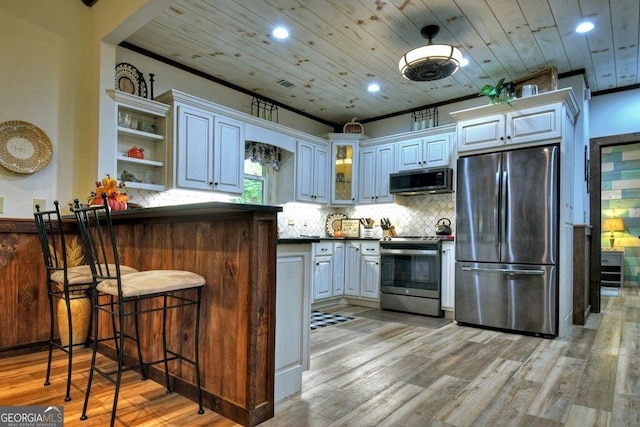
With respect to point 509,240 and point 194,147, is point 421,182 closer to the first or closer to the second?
point 509,240

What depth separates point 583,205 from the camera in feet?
14.4

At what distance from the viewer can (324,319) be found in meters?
4.21

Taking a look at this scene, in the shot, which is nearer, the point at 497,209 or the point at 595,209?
the point at 497,209

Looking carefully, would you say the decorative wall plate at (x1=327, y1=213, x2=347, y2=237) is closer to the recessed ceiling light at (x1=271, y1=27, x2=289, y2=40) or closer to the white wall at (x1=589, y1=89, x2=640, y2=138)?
the recessed ceiling light at (x1=271, y1=27, x2=289, y2=40)

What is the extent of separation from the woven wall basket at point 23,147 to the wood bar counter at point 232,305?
121 cm

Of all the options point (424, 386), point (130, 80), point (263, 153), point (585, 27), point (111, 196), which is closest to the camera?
point (424, 386)

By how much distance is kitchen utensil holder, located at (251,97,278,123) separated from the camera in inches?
192

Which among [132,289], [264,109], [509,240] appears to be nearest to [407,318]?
[509,240]

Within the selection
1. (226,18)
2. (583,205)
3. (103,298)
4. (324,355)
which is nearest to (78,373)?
(103,298)

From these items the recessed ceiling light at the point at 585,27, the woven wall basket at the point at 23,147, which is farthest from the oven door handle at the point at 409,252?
the woven wall basket at the point at 23,147

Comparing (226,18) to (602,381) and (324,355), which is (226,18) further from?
(602,381)

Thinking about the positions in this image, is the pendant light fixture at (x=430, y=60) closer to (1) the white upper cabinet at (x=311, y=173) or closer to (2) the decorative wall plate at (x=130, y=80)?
(1) the white upper cabinet at (x=311, y=173)

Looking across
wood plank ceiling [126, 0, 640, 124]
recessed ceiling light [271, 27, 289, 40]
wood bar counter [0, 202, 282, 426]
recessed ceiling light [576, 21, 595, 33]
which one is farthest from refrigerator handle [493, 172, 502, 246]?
wood bar counter [0, 202, 282, 426]

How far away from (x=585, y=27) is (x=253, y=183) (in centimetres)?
384
